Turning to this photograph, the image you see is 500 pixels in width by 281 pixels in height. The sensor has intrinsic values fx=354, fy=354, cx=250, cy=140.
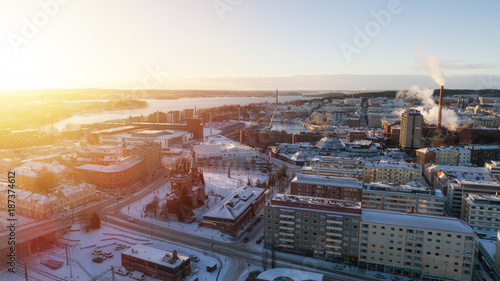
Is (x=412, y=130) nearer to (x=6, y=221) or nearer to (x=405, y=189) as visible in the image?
(x=405, y=189)

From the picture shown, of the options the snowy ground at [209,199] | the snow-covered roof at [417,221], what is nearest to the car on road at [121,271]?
the snowy ground at [209,199]

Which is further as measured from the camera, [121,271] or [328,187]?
[328,187]

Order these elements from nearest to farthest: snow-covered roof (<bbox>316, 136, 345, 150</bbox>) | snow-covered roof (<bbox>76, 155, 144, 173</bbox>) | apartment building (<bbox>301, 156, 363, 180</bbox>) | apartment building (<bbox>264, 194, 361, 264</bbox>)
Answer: apartment building (<bbox>264, 194, 361, 264</bbox>) → apartment building (<bbox>301, 156, 363, 180</bbox>) → snow-covered roof (<bbox>76, 155, 144, 173</bbox>) → snow-covered roof (<bbox>316, 136, 345, 150</bbox>)

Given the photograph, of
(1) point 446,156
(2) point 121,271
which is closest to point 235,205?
(2) point 121,271

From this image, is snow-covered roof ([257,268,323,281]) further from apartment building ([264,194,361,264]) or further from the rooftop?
the rooftop

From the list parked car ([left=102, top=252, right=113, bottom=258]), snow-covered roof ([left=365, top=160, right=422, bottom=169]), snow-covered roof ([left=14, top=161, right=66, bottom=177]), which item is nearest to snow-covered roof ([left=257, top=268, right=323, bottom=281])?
parked car ([left=102, top=252, right=113, bottom=258])

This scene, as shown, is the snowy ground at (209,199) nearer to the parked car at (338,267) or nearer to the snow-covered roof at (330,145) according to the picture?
the parked car at (338,267)

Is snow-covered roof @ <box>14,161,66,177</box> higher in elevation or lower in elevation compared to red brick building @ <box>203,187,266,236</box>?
higher
